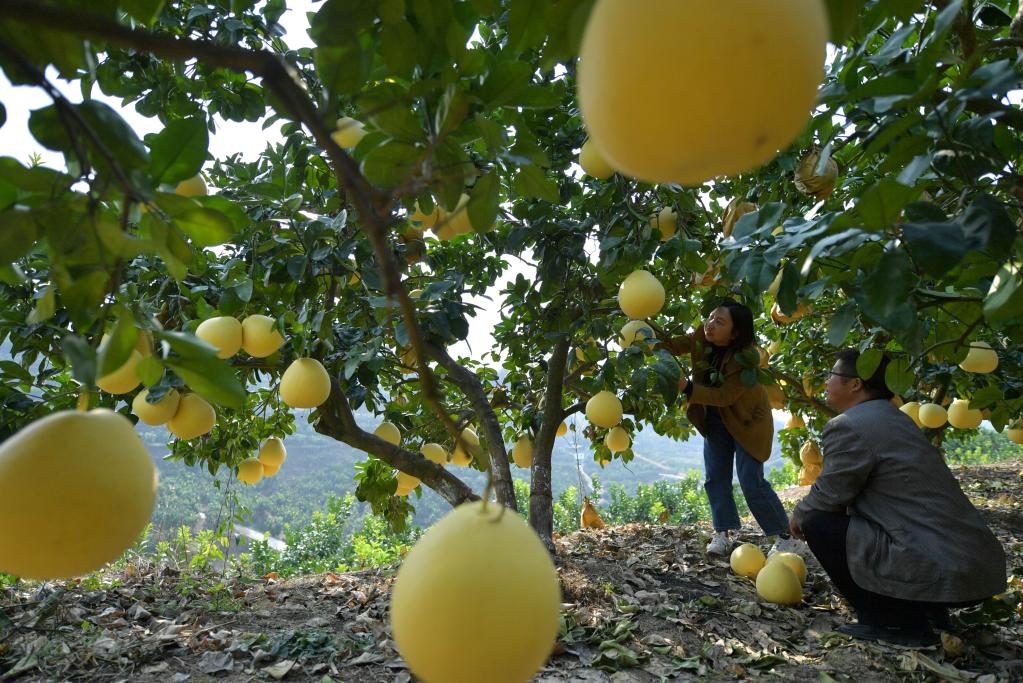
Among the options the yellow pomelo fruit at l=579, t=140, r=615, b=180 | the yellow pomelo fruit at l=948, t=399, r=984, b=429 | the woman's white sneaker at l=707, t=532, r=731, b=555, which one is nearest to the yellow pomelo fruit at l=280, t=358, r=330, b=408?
the yellow pomelo fruit at l=579, t=140, r=615, b=180

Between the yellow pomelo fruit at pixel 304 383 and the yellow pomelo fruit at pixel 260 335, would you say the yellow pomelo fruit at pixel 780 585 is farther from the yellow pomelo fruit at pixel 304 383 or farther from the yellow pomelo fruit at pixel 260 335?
the yellow pomelo fruit at pixel 260 335

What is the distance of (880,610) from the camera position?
9.29ft

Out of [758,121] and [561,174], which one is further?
[561,174]

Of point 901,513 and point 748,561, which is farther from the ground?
point 901,513

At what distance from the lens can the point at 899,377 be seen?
1.87 meters

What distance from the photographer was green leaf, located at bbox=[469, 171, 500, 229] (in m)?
1.00

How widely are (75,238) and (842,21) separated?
0.88 metres

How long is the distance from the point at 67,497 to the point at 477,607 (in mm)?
378

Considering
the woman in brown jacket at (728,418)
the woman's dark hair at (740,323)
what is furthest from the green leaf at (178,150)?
the woman's dark hair at (740,323)

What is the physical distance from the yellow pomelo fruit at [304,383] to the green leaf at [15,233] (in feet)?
4.04

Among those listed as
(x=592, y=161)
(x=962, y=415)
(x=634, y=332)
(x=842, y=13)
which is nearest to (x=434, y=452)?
(x=634, y=332)

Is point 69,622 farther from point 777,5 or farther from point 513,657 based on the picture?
point 777,5

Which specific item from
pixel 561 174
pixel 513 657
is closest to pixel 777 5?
pixel 513 657

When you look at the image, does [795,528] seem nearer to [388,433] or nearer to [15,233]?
[388,433]
